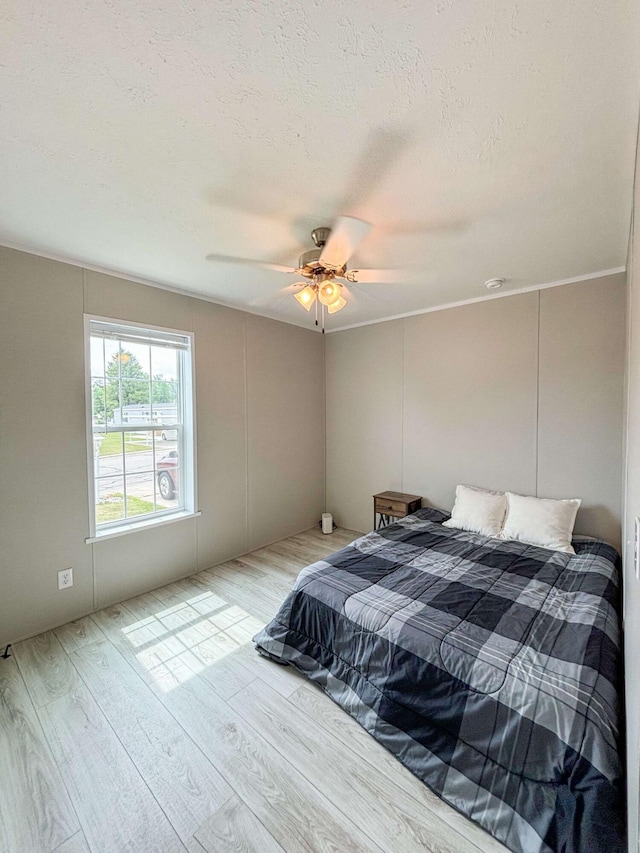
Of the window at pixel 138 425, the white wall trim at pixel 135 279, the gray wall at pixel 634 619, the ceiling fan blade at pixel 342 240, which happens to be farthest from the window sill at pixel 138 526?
the gray wall at pixel 634 619

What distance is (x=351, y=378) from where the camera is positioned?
4.39m

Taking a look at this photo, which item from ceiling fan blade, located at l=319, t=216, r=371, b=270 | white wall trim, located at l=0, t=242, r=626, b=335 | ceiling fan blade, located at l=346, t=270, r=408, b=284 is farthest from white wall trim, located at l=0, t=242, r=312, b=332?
ceiling fan blade, located at l=319, t=216, r=371, b=270

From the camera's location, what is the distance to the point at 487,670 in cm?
147

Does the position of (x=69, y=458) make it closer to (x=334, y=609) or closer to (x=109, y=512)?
(x=109, y=512)

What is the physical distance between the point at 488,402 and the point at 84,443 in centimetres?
345

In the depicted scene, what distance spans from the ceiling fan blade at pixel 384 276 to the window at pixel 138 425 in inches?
66.0

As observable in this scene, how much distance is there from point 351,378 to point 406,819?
3698 millimetres

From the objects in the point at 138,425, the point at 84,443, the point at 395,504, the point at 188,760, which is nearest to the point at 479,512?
the point at 395,504

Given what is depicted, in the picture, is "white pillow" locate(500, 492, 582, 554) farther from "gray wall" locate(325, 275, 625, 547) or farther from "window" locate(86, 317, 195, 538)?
"window" locate(86, 317, 195, 538)

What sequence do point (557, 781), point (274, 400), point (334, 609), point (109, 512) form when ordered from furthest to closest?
point (274, 400), point (109, 512), point (334, 609), point (557, 781)

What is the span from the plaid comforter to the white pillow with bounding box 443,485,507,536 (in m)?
0.47

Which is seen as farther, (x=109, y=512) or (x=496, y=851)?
(x=109, y=512)

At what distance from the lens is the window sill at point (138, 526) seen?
2680mm

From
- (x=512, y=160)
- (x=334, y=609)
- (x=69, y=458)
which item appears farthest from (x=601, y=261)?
(x=69, y=458)
